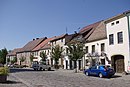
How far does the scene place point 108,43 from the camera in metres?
33.8

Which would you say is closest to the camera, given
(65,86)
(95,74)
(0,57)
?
(65,86)

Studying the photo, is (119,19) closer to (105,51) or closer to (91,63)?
(105,51)

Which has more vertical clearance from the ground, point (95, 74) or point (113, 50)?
point (113, 50)

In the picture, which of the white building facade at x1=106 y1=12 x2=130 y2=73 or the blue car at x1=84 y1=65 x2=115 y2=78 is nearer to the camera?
the blue car at x1=84 y1=65 x2=115 y2=78

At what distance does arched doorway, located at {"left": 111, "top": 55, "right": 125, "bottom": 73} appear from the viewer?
102 ft

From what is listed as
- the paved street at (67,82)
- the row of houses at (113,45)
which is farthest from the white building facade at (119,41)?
the paved street at (67,82)

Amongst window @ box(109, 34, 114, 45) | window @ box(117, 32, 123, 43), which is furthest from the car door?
window @ box(109, 34, 114, 45)

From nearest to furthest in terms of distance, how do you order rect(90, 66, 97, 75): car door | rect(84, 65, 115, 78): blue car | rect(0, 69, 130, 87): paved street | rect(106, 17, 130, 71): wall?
1. rect(0, 69, 130, 87): paved street
2. rect(84, 65, 115, 78): blue car
3. rect(90, 66, 97, 75): car door
4. rect(106, 17, 130, 71): wall

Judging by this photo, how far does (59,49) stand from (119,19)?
907 inches

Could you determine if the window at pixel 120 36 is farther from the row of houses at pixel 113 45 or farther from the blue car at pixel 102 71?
the blue car at pixel 102 71

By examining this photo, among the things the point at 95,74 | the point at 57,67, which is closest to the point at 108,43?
the point at 95,74

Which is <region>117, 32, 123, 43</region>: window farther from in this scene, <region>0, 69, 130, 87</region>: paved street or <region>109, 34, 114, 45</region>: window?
<region>0, 69, 130, 87</region>: paved street

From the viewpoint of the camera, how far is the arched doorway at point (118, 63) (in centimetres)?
3112

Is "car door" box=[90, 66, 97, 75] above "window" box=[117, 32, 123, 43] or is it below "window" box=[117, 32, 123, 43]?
below
